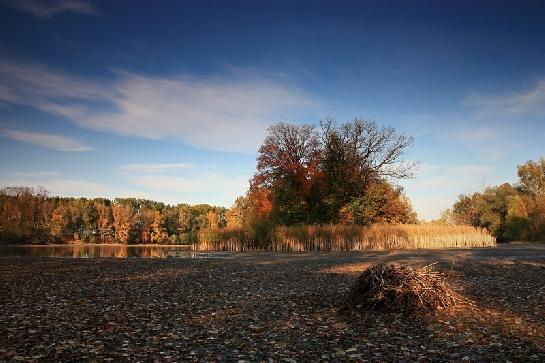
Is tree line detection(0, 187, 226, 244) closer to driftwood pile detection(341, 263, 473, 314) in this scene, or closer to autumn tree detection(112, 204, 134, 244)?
autumn tree detection(112, 204, 134, 244)

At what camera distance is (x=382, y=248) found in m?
45.1

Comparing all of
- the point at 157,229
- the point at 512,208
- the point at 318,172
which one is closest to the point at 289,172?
the point at 318,172

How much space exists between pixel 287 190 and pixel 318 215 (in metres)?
5.14

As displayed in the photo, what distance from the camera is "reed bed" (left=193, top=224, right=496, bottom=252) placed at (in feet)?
149

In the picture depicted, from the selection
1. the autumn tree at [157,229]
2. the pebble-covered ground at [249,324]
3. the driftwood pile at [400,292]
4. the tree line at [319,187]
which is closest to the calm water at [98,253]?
the tree line at [319,187]

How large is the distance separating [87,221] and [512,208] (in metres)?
104

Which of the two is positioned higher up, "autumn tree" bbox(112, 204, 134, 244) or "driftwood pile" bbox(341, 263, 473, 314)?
"autumn tree" bbox(112, 204, 134, 244)

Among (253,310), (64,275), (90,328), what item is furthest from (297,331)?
(64,275)

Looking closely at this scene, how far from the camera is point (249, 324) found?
1146cm

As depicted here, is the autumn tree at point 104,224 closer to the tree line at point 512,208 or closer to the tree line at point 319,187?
the tree line at point 319,187

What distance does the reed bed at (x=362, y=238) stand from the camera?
4541 cm

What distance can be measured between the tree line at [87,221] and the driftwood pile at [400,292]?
81.5 metres

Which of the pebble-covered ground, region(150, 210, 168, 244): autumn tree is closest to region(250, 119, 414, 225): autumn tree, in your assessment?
the pebble-covered ground

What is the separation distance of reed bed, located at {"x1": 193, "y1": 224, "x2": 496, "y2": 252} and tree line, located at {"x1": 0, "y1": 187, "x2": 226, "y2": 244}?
159 feet
